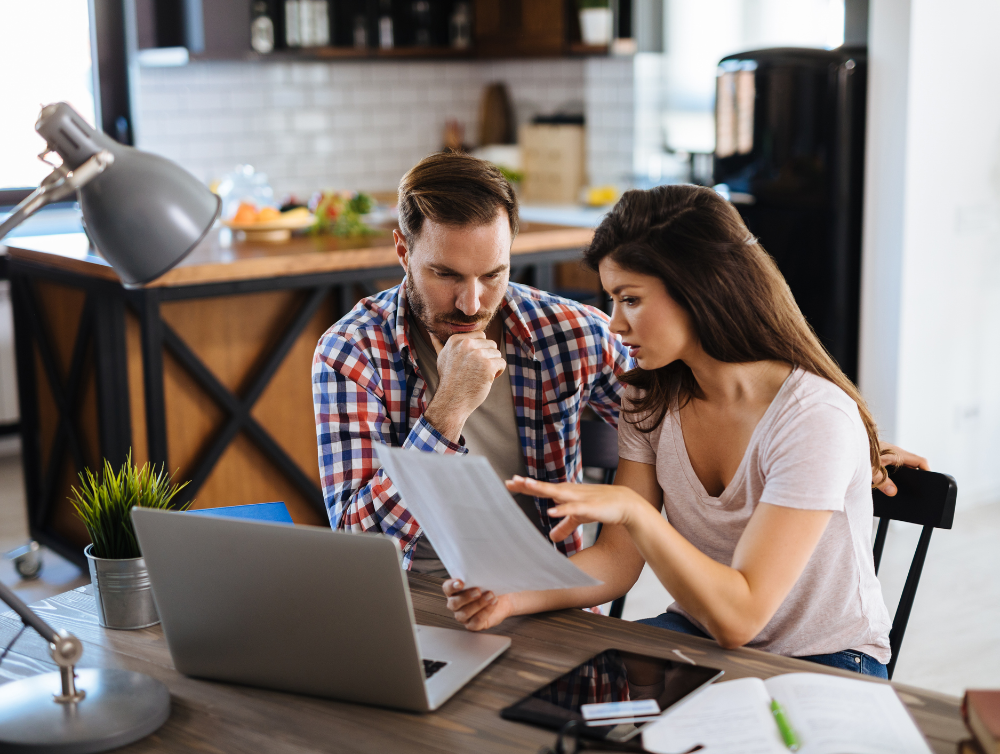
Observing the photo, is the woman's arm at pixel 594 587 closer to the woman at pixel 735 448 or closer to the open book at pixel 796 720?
the woman at pixel 735 448

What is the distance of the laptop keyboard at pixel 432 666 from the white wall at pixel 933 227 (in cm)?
315

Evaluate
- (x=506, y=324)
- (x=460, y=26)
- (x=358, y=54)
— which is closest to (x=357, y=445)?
(x=506, y=324)

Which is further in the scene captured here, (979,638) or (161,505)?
(979,638)

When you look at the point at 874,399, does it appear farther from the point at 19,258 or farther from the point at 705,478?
the point at 19,258

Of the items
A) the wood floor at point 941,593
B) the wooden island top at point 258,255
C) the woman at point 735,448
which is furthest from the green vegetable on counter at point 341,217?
the woman at point 735,448

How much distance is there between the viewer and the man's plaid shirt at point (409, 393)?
5.78 ft

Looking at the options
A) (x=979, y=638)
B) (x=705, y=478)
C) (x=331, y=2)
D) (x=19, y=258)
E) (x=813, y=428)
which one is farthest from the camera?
(x=331, y=2)

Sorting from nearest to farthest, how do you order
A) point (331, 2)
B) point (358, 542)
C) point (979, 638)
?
point (358, 542) < point (979, 638) < point (331, 2)

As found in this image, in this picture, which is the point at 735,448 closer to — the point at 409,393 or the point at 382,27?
the point at 409,393

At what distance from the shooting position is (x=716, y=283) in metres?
1.58

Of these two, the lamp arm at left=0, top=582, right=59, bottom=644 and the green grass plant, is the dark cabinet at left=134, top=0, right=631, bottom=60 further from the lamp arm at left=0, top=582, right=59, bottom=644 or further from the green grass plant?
the lamp arm at left=0, top=582, right=59, bottom=644

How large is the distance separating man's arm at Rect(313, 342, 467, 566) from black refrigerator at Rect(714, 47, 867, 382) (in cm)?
271

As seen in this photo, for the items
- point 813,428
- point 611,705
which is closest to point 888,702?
point 611,705

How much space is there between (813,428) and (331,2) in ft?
16.4
